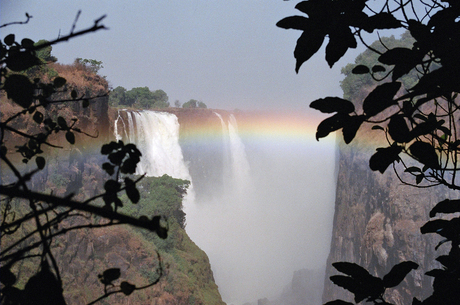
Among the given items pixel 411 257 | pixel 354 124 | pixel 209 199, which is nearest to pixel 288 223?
pixel 209 199

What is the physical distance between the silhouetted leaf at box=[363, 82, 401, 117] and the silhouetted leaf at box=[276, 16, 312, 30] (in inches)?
6.5

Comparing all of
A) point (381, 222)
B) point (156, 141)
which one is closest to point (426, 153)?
point (381, 222)

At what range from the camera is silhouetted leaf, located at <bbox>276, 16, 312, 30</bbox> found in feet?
2.04

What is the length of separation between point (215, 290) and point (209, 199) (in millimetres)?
8548

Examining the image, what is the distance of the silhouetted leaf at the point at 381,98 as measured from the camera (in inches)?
21.6

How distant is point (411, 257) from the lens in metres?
10.2

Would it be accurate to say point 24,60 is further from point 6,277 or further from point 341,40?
point 341,40

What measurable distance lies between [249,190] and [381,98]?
20.8 meters

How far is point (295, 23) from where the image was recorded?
0.64m

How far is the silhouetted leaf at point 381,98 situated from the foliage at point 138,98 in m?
17.5

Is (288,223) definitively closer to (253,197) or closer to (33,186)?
(253,197)

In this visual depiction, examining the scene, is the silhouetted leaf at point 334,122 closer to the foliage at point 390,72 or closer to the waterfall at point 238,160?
the foliage at point 390,72

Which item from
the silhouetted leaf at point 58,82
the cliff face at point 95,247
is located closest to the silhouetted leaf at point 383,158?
the silhouetted leaf at point 58,82

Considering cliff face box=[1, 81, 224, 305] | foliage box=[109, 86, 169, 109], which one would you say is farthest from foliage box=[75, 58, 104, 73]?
foliage box=[109, 86, 169, 109]
